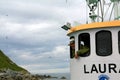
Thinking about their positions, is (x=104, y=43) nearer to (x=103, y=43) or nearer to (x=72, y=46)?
(x=103, y=43)

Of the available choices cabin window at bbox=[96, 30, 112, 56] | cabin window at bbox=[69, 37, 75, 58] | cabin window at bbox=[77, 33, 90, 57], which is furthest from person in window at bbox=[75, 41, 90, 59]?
cabin window at bbox=[69, 37, 75, 58]

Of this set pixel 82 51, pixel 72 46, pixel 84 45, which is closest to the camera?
pixel 82 51

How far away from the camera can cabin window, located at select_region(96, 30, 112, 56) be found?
18.5m

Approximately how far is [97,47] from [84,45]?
928mm

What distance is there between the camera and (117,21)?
60.7 feet

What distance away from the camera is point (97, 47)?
18.8 m

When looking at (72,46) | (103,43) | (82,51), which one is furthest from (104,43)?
(72,46)

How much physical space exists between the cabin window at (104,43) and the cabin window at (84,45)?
505 mm

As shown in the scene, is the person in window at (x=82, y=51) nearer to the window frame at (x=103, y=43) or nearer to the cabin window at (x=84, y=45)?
the cabin window at (x=84, y=45)

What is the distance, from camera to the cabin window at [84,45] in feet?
62.5

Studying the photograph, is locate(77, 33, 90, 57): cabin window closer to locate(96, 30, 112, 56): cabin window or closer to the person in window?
the person in window

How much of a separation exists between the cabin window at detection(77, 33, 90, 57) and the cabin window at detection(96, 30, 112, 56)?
51 cm

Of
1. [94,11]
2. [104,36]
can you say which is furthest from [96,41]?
[94,11]

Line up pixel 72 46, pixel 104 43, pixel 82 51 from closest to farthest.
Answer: pixel 104 43
pixel 82 51
pixel 72 46
